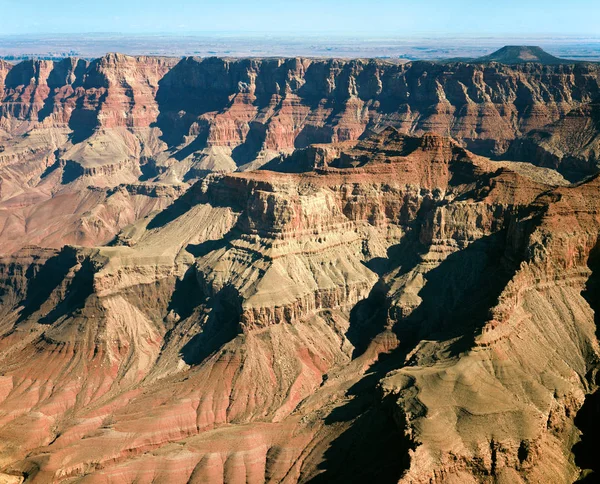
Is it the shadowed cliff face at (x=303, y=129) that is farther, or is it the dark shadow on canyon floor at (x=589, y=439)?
the shadowed cliff face at (x=303, y=129)

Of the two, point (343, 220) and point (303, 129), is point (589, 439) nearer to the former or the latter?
point (343, 220)

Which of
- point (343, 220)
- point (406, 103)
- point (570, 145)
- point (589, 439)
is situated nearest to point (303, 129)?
point (406, 103)

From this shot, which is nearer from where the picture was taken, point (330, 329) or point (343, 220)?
point (330, 329)

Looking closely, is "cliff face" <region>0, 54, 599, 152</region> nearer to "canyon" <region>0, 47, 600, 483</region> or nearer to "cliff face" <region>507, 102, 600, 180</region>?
"cliff face" <region>507, 102, 600, 180</region>

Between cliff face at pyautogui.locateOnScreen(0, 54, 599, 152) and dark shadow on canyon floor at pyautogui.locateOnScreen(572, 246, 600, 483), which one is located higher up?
cliff face at pyautogui.locateOnScreen(0, 54, 599, 152)

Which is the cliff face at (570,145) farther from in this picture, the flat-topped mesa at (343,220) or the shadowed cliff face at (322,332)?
the flat-topped mesa at (343,220)


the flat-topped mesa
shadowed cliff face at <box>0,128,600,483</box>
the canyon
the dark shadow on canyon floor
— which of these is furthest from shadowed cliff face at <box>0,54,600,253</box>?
the dark shadow on canyon floor

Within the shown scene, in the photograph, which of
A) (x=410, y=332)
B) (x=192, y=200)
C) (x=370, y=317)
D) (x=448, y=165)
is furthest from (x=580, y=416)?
(x=192, y=200)

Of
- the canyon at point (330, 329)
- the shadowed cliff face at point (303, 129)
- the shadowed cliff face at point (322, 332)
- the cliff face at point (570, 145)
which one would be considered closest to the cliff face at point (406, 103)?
the shadowed cliff face at point (303, 129)

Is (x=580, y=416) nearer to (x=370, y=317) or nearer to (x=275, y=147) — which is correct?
(x=370, y=317)
